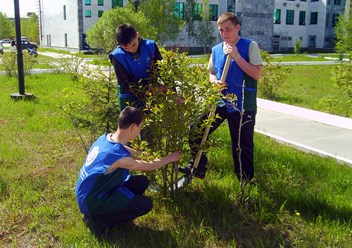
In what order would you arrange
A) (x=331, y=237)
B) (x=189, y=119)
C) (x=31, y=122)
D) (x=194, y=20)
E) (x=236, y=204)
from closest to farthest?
(x=331, y=237), (x=189, y=119), (x=236, y=204), (x=31, y=122), (x=194, y=20)

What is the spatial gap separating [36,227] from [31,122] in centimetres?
443

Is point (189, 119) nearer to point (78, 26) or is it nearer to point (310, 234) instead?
point (310, 234)

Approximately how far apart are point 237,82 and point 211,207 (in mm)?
1238

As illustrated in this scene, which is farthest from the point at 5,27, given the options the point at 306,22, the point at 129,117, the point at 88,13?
the point at 129,117

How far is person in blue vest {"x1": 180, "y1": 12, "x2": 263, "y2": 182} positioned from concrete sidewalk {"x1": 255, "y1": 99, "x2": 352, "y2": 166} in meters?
2.01

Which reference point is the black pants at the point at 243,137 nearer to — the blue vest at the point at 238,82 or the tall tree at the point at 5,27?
the blue vest at the point at 238,82

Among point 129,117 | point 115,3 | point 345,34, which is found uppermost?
point 115,3

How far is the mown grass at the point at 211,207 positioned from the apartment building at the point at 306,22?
162 ft

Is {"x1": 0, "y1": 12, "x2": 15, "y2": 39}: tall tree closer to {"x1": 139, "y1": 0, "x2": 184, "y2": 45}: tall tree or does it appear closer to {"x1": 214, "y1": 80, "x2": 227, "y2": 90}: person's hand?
{"x1": 139, "y1": 0, "x2": 184, "y2": 45}: tall tree

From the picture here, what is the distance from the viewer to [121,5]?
146 feet

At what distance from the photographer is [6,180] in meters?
4.88

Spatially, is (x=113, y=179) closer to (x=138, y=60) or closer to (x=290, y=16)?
(x=138, y=60)

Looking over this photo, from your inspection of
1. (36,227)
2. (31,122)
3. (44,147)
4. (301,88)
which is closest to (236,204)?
(36,227)

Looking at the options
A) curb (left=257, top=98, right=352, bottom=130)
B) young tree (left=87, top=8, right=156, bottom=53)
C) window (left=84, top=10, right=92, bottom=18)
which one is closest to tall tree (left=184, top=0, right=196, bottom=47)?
window (left=84, top=10, right=92, bottom=18)
